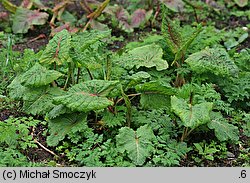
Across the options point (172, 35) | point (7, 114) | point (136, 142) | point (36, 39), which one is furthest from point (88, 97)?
point (36, 39)

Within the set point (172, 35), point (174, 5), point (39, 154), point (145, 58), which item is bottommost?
point (39, 154)

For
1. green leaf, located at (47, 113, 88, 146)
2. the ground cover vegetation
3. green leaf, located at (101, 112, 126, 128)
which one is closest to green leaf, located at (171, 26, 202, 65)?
the ground cover vegetation

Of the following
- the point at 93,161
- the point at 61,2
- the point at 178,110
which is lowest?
the point at 93,161

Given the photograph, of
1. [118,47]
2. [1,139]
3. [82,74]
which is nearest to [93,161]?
[1,139]

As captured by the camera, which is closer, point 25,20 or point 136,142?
point 136,142

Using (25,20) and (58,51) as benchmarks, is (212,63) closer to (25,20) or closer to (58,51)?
(58,51)

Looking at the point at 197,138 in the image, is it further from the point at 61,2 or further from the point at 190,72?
the point at 61,2
